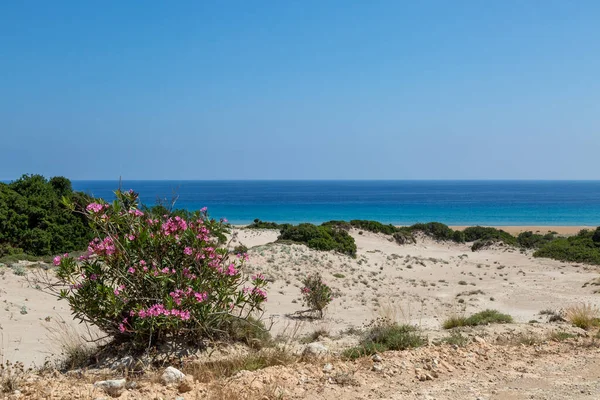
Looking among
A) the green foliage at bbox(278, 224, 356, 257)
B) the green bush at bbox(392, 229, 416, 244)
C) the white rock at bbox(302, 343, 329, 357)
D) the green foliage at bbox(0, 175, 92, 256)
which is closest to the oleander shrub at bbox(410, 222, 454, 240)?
the green bush at bbox(392, 229, 416, 244)

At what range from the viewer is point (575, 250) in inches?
1093

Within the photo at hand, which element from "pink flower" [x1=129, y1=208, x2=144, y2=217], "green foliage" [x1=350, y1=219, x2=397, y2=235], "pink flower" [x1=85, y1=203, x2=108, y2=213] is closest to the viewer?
"pink flower" [x1=85, y1=203, x2=108, y2=213]

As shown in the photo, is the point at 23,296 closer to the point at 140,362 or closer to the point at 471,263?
the point at 140,362

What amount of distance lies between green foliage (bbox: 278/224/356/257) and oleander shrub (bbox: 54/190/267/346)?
2050cm

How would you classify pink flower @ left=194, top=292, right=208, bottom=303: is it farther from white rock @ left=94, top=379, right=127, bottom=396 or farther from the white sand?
the white sand

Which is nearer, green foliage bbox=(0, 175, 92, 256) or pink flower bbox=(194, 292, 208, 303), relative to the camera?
pink flower bbox=(194, 292, 208, 303)

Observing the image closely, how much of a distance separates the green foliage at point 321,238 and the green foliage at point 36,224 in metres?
11.8

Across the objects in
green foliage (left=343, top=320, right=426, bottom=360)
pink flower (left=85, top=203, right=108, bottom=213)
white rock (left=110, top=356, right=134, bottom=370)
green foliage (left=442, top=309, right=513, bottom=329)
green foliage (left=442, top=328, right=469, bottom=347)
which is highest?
pink flower (left=85, top=203, right=108, bottom=213)

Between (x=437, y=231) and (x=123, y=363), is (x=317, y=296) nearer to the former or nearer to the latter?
(x=123, y=363)

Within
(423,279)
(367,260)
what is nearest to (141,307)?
(423,279)

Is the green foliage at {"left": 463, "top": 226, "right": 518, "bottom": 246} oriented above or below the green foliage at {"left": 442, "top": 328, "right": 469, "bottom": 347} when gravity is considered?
below

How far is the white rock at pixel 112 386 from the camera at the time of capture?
5.23 meters

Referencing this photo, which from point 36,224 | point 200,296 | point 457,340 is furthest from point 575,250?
point 36,224

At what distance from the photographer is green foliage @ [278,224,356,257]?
2753 cm
